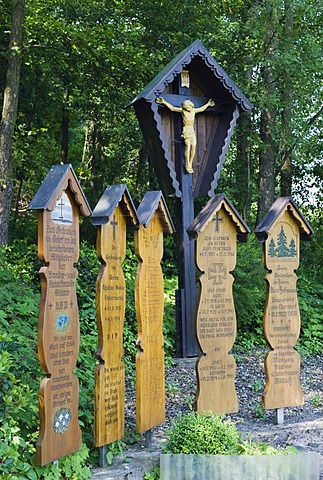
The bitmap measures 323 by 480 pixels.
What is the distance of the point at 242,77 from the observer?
12836 mm


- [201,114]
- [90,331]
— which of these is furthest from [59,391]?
[201,114]

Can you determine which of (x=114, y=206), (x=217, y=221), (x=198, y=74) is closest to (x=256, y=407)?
(x=217, y=221)

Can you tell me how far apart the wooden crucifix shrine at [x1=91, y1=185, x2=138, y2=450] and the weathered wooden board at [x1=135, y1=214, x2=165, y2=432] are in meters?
0.20

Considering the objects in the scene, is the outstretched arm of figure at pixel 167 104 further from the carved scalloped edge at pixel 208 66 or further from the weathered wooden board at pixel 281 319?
the weathered wooden board at pixel 281 319

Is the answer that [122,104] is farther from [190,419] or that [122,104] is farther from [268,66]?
[190,419]

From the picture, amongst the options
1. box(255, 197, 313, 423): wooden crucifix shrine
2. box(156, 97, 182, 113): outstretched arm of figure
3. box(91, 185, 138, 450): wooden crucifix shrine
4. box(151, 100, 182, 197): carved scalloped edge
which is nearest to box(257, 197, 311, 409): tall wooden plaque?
box(255, 197, 313, 423): wooden crucifix shrine

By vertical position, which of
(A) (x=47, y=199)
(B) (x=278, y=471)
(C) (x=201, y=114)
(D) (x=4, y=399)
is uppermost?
(C) (x=201, y=114)

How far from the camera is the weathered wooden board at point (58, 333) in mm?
4176

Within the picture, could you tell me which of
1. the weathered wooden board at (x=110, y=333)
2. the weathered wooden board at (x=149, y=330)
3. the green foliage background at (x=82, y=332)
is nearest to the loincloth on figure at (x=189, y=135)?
the green foliage background at (x=82, y=332)

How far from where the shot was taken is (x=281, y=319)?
614cm

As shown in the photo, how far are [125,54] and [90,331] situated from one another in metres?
6.19

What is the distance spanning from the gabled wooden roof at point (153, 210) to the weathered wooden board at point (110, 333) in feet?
1.00

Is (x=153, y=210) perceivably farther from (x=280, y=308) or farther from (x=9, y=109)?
(x=9, y=109)

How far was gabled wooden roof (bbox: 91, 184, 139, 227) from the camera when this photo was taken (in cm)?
474
